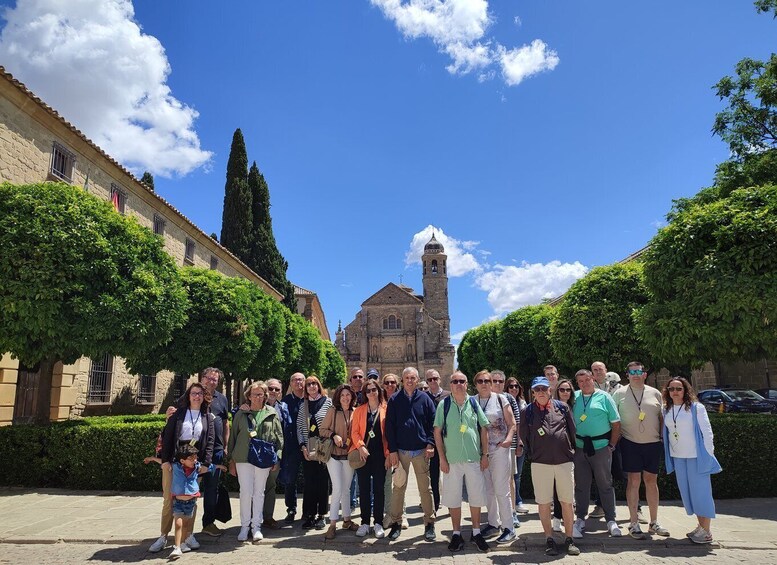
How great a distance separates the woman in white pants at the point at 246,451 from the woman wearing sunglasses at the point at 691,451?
4.81 metres

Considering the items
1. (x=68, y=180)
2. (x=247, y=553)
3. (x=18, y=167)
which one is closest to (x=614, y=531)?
(x=247, y=553)

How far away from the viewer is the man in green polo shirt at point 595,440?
6008mm

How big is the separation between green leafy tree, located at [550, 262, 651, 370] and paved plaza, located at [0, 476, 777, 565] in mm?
7370

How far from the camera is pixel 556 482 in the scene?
18.1 ft

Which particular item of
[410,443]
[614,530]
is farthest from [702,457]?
[410,443]

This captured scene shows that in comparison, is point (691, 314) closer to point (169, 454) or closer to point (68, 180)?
point (169, 454)

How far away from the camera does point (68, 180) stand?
13.9 metres

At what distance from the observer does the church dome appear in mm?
67125

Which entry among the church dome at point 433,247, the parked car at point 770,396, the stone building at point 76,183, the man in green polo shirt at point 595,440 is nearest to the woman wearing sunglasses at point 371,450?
the man in green polo shirt at point 595,440

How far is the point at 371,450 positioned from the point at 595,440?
278 centimetres

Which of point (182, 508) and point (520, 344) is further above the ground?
point (520, 344)

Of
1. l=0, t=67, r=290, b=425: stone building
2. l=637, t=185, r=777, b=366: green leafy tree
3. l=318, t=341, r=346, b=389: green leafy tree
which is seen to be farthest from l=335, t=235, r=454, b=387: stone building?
l=637, t=185, r=777, b=366: green leafy tree

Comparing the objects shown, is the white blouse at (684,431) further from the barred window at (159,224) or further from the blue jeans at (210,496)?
the barred window at (159,224)

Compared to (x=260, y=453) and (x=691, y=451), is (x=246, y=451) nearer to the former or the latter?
(x=260, y=453)
